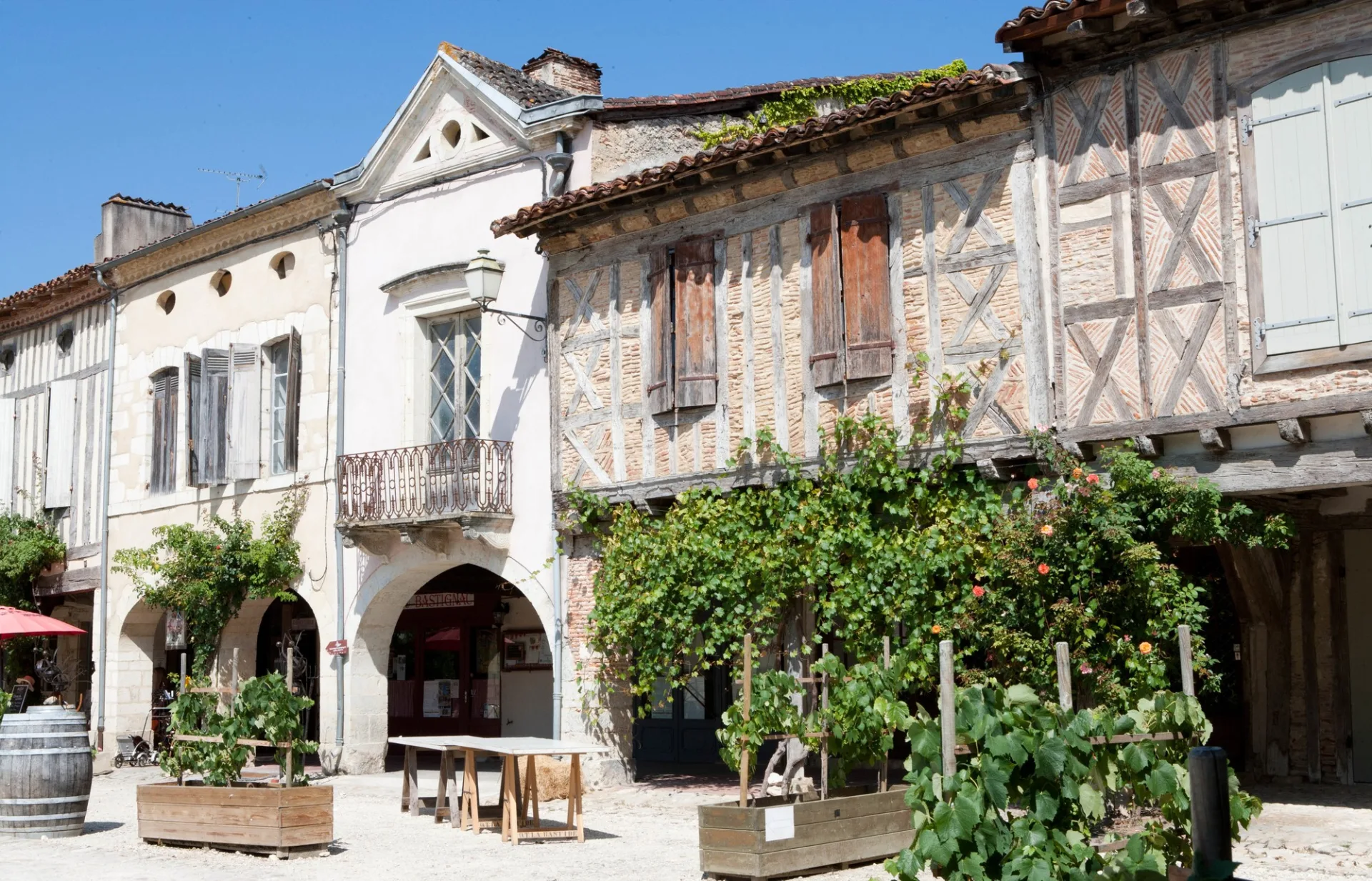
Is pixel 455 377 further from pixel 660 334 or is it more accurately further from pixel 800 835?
pixel 800 835

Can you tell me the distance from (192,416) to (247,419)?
1223 millimetres

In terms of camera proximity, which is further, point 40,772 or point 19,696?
point 19,696

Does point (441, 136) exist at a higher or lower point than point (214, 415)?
higher

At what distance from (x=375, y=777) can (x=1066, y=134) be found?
9.65m

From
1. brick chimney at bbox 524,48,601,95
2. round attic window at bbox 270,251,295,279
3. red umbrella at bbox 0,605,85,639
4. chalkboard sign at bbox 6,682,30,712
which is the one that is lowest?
chalkboard sign at bbox 6,682,30,712

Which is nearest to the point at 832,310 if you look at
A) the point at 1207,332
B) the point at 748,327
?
the point at 748,327

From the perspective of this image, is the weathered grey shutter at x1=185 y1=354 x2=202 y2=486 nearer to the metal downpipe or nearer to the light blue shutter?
the metal downpipe

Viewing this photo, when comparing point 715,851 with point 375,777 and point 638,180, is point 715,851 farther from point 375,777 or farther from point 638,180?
point 375,777

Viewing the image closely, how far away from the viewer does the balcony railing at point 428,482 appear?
14328mm

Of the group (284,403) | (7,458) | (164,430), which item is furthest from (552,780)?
(7,458)

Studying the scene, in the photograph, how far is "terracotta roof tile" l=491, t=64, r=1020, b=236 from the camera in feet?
34.7

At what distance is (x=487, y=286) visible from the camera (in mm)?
14180

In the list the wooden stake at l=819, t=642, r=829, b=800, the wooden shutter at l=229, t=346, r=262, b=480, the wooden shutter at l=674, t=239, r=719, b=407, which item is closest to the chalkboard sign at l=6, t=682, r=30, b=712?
the wooden shutter at l=229, t=346, r=262, b=480

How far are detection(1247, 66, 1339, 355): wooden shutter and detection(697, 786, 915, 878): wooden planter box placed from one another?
12.6 ft
